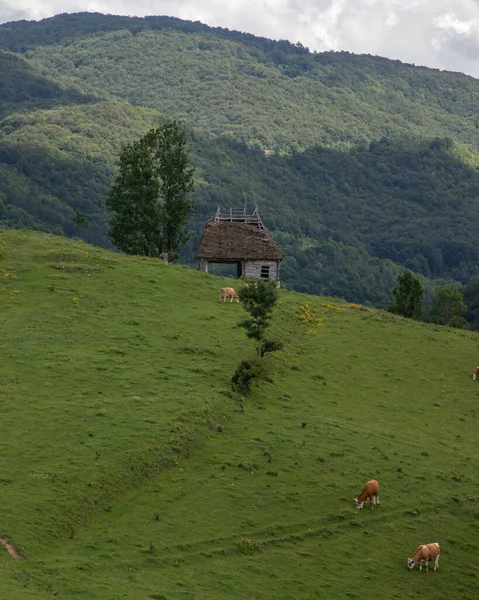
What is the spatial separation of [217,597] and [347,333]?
41.6 m

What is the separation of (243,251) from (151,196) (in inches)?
389

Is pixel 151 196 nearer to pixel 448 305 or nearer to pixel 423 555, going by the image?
pixel 448 305

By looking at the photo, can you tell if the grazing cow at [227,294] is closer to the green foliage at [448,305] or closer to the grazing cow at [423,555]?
the grazing cow at [423,555]

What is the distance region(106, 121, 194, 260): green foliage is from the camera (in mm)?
88000

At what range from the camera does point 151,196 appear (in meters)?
88.1

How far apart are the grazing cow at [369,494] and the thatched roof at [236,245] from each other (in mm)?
46707

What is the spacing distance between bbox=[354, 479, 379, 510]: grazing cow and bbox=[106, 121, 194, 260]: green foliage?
168ft

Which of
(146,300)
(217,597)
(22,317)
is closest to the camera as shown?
(217,597)

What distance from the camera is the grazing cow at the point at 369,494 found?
40725mm

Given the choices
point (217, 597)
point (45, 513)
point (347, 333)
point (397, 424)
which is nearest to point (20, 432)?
point (45, 513)

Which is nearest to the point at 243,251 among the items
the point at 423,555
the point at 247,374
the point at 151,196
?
the point at 151,196

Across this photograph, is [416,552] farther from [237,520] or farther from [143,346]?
[143,346]

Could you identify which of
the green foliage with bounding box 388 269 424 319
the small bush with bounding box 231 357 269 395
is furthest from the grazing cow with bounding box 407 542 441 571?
the green foliage with bounding box 388 269 424 319

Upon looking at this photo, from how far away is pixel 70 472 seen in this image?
37531mm
